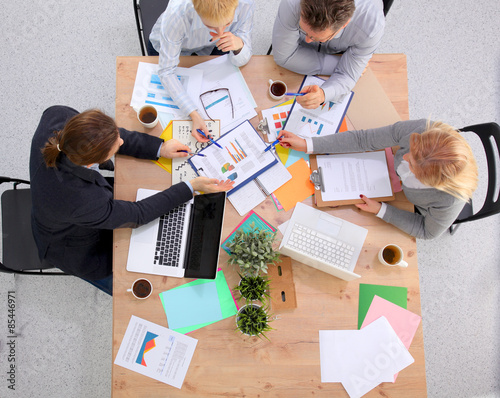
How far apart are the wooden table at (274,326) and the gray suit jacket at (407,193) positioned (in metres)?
0.06

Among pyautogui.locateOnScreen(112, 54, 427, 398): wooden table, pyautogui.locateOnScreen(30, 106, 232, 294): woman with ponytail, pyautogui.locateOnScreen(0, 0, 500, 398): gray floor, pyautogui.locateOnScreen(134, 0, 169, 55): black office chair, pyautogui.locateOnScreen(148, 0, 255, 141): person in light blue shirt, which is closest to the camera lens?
pyautogui.locateOnScreen(30, 106, 232, 294): woman with ponytail

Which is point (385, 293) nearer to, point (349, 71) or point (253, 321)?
point (253, 321)

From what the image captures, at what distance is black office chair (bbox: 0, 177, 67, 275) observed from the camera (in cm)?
159

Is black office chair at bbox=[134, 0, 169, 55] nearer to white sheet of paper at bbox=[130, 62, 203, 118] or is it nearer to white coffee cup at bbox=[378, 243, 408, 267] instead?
white sheet of paper at bbox=[130, 62, 203, 118]

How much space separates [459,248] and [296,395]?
4.76ft

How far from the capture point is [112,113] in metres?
2.30

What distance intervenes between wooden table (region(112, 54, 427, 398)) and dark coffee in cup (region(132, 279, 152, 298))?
0.03m

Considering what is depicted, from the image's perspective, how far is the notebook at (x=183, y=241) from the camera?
1.35 meters

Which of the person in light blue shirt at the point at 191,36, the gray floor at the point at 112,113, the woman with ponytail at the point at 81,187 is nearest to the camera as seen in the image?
the woman with ponytail at the point at 81,187

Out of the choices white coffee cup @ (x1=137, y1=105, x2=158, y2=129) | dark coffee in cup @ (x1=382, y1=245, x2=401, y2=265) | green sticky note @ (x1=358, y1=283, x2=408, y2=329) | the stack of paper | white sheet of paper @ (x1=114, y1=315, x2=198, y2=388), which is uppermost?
white coffee cup @ (x1=137, y1=105, x2=158, y2=129)

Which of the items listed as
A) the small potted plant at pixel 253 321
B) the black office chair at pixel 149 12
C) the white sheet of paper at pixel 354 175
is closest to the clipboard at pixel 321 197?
the white sheet of paper at pixel 354 175

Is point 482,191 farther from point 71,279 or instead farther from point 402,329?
point 71,279

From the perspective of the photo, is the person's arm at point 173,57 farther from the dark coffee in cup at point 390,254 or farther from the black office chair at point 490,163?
the black office chair at point 490,163

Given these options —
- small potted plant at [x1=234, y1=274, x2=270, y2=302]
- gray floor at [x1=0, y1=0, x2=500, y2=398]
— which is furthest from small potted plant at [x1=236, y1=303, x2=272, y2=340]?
gray floor at [x1=0, y1=0, x2=500, y2=398]
